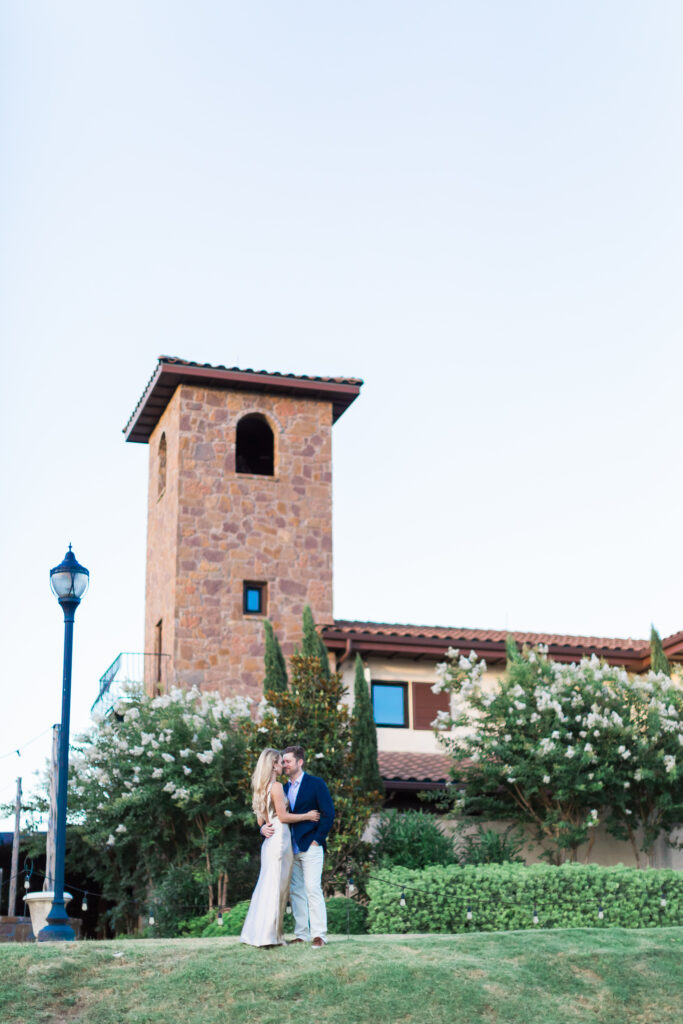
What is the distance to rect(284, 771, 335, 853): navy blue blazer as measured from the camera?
12664mm

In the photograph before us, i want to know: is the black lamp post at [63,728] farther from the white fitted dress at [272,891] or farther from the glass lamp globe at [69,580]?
the white fitted dress at [272,891]

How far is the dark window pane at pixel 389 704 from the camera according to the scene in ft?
89.7

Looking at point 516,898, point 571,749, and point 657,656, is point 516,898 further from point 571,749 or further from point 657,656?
point 657,656

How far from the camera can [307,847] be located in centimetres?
1266

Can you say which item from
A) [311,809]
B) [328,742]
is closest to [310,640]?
[328,742]

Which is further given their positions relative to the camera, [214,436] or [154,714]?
[214,436]

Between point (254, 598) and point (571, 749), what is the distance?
29.4ft

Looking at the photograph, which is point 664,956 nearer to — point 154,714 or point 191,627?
point 154,714

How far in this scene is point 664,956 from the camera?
1295 centimetres

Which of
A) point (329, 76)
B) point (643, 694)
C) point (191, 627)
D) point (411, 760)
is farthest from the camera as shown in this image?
point (191, 627)

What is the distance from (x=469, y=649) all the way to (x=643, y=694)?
16.0 ft

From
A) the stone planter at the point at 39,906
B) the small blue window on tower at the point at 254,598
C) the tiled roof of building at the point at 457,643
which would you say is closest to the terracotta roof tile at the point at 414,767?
the tiled roof of building at the point at 457,643

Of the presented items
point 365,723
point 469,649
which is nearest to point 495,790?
point 365,723

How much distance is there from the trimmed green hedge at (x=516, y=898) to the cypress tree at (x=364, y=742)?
401cm
